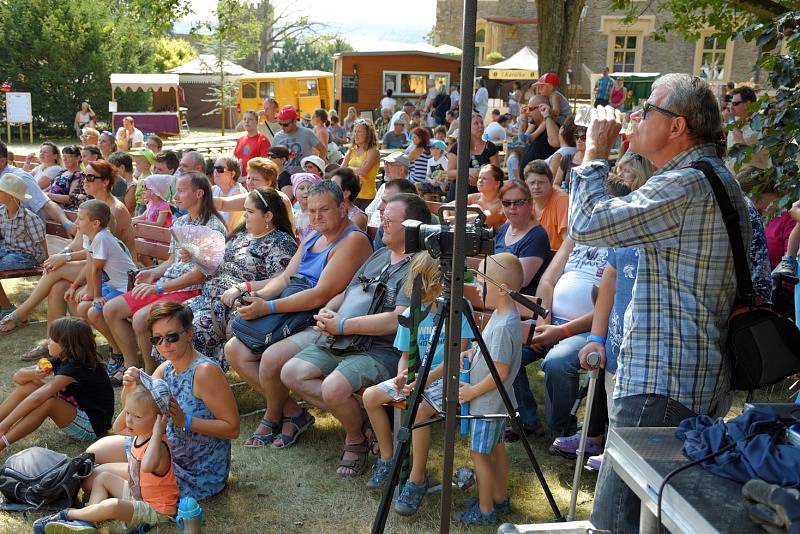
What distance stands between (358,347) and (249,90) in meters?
26.8

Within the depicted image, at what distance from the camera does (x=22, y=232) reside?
693 centimetres

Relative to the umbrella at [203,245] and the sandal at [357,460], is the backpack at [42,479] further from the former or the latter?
the umbrella at [203,245]

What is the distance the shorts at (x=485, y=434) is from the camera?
3477 mm

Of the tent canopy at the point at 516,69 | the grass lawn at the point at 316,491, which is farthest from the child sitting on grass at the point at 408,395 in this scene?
the tent canopy at the point at 516,69

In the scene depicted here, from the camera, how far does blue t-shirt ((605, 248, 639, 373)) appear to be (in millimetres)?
3156

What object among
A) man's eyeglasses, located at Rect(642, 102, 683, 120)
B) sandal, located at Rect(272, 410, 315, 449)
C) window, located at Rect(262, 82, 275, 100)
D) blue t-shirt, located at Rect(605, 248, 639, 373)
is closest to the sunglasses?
sandal, located at Rect(272, 410, 315, 449)

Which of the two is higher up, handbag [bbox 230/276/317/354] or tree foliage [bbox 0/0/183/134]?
tree foliage [bbox 0/0/183/134]

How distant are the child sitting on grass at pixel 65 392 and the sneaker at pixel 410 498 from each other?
A: 195cm

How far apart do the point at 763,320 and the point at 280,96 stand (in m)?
27.3

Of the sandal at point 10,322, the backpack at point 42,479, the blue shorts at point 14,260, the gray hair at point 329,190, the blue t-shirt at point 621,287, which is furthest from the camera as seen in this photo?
the blue shorts at point 14,260

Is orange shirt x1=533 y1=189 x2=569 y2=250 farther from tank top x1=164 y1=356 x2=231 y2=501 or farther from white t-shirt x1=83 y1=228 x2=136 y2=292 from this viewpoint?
white t-shirt x1=83 y1=228 x2=136 y2=292

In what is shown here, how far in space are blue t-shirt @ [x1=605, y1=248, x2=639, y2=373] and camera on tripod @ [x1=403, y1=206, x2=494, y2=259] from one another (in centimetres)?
77

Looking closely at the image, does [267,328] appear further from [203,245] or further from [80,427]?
[80,427]

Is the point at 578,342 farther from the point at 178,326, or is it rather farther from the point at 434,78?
the point at 434,78
